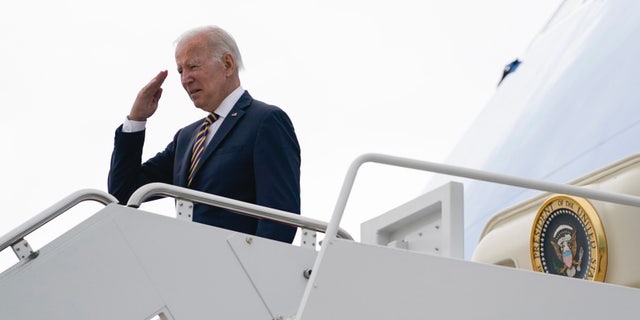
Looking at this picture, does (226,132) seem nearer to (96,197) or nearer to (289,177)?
(289,177)

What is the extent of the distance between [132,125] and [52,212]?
5.00 ft

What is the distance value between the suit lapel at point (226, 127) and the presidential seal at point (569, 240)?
75.7 inches

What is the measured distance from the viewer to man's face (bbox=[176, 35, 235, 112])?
266 inches

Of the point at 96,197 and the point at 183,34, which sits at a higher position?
the point at 183,34

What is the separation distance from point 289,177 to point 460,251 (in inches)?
49.1

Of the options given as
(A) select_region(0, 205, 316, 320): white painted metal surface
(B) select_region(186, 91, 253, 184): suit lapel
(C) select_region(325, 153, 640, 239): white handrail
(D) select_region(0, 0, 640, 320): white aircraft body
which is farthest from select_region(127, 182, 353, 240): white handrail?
(B) select_region(186, 91, 253, 184): suit lapel

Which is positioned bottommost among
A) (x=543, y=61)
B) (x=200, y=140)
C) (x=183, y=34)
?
(x=200, y=140)

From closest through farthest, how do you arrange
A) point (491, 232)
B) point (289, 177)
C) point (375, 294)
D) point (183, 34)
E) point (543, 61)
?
1. point (375, 294)
2. point (289, 177)
3. point (183, 34)
4. point (491, 232)
5. point (543, 61)

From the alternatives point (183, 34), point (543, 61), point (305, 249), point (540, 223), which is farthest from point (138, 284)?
point (543, 61)

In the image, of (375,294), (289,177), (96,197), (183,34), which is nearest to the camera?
(375,294)

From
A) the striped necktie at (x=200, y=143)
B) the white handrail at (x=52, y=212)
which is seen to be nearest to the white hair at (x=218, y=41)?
the striped necktie at (x=200, y=143)

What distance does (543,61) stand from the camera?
13.0 metres

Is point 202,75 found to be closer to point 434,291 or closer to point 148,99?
point 148,99

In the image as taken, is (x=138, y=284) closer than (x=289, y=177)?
Yes
